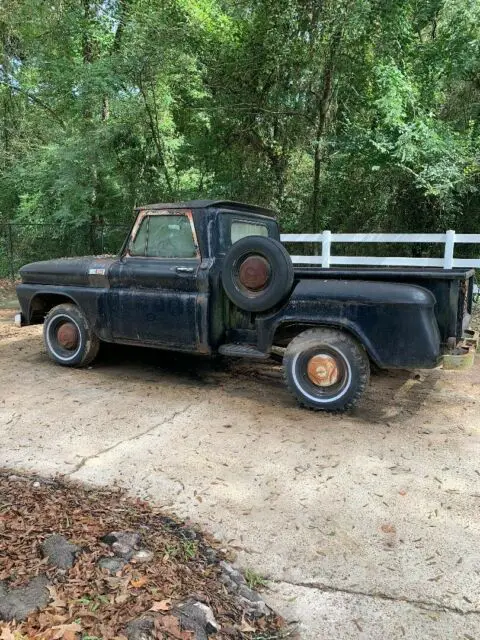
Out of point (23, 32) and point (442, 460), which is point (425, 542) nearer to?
point (442, 460)

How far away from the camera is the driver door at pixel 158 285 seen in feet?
17.2

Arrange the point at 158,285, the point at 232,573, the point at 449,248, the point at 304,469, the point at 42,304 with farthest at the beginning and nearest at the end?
the point at 449,248 < the point at 42,304 < the point at 158,285 < the point at 304,469 < the point at 232,573

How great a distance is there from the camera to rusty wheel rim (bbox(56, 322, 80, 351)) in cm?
614

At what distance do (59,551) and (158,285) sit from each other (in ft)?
10.7

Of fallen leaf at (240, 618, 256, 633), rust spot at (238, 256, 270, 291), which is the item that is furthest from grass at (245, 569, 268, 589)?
rust spot at (238, 256, 270, 291)

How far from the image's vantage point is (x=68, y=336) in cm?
617

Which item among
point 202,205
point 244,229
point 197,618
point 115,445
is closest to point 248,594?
point 197,618

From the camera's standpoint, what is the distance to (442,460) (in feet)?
12.4

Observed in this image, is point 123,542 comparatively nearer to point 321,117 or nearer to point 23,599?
point 23,599

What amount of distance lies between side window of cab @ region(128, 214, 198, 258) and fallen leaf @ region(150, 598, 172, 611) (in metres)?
3.55

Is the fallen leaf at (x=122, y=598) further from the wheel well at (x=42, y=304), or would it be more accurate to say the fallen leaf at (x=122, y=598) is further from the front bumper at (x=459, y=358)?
the wheel well at (x=42, y=304)

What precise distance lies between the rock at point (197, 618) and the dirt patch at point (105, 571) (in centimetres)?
2

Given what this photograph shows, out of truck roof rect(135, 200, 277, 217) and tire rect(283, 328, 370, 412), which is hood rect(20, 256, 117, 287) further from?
tire rect(283, 328, 370, 412)

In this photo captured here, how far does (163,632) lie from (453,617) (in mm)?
1229
